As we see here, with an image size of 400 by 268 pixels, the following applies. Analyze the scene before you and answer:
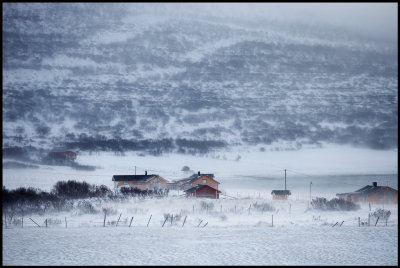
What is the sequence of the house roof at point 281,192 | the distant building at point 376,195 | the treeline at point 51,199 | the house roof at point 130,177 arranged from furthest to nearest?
the house roof at point 130,177 < the house roof at point 281,192 < the distant building at point 376,195 < the treeline at point 51,199

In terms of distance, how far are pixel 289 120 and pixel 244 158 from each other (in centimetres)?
6770

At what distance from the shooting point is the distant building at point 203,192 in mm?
55500

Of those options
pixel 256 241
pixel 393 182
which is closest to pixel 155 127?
pixel 393 182

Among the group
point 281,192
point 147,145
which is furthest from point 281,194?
point 147,145

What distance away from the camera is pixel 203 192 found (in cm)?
Result: 5638

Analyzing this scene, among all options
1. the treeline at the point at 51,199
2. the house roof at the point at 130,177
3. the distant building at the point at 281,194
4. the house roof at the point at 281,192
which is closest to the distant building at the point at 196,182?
the house roof at the point at 130,177

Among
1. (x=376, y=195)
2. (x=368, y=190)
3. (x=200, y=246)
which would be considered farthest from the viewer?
(x=368, y=190)

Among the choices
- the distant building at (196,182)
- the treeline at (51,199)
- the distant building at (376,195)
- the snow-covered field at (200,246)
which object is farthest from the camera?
the distant building at (196,182)

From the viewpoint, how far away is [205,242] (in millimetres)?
22094

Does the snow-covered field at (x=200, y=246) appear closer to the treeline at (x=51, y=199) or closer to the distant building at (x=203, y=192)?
the treeline at (x=51, y=199)

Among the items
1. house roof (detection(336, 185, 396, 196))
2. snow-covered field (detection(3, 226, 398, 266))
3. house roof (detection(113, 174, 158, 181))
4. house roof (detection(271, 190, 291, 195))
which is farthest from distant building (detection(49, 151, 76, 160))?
snow-covered field (detection(3, 226, 398, 266))

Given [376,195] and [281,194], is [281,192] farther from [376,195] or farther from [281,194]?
[376,195]

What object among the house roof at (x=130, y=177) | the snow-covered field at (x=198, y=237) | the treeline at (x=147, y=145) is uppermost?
the treeline at (x=147, y=145)

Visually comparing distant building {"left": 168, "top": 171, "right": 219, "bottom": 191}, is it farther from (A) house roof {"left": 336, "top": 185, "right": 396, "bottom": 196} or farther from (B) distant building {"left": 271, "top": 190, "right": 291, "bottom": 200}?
(A) house roof {"left": 336, "top": 185, "right": 396, "bottom": 196}
